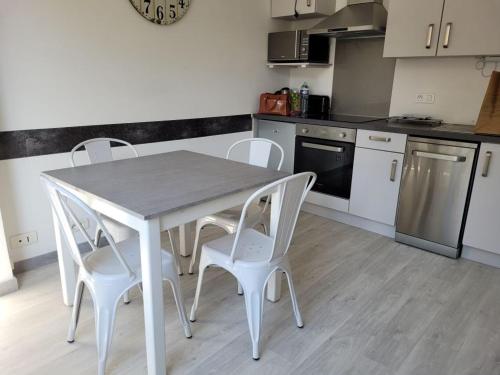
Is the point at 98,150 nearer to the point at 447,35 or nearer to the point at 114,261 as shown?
the point at 114,261

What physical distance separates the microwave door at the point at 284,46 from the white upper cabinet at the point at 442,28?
86cm

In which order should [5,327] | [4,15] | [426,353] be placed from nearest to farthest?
[426,353] → [5,327] → [4,15]

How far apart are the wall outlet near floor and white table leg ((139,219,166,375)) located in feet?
8.98

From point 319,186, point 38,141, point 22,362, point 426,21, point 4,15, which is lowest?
point 22,362

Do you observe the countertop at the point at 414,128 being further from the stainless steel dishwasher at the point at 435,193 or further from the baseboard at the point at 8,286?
the baseboard at the point at 8,286

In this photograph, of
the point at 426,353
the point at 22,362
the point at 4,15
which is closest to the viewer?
the point at 22,362

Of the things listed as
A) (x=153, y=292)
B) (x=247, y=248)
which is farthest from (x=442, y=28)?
(x=153, y=292)

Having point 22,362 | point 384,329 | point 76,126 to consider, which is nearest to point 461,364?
point 384,329

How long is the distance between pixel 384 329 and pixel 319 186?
67.0 inches

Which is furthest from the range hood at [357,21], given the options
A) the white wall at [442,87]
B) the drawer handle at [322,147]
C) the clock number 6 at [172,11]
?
the clock number 6 at [172,11]

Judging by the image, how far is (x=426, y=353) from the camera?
5.79 feet

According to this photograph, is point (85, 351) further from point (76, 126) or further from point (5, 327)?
point (76, 126)

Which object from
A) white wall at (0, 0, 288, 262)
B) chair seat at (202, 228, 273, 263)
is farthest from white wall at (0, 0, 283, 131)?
chair seat at (202, 228, 273, 263)

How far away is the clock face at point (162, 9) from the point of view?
264cm
